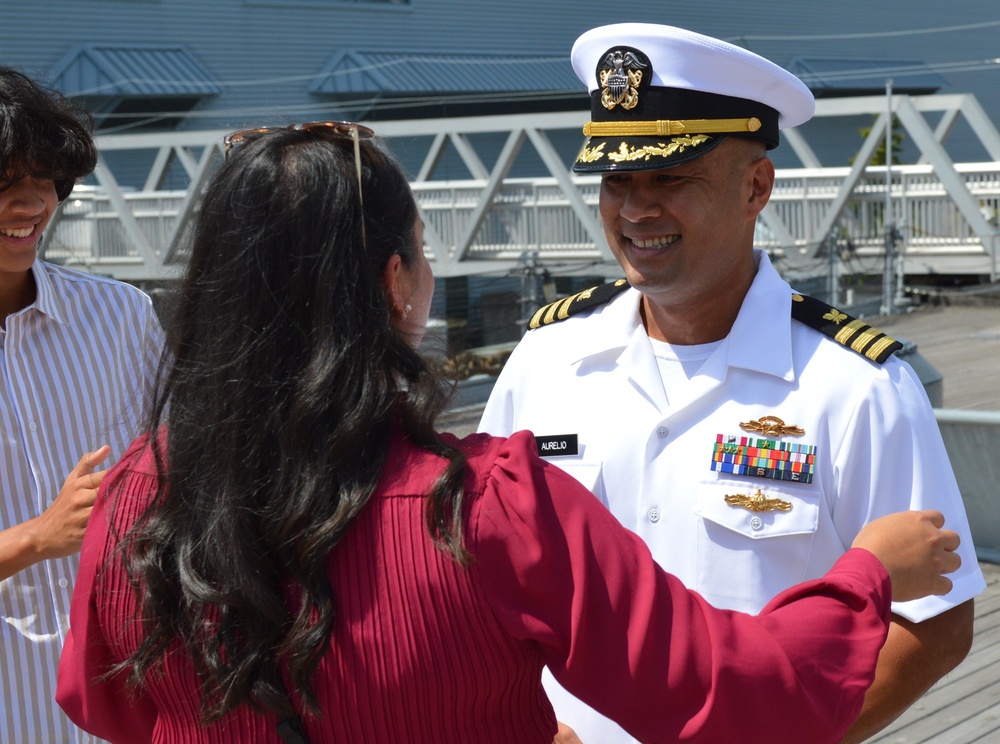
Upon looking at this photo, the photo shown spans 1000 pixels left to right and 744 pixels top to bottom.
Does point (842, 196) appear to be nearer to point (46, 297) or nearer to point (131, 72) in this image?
point (46, 297)

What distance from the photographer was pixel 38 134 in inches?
97.7

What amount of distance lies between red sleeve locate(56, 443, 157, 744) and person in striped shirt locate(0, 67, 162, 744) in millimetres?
791

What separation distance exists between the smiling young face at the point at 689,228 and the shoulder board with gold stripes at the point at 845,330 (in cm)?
13

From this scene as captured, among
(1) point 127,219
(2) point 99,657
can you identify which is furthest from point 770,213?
(2) point 99,657

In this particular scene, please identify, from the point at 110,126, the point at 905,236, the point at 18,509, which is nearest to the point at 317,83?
the point at 110,126

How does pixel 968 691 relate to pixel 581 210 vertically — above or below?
below

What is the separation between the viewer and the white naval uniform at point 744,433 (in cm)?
213

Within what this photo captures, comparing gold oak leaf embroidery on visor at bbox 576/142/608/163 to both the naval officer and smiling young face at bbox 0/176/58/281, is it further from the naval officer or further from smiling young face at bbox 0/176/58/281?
smiling young face at bbox 0/176/58/281

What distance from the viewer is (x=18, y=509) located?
8.15ft

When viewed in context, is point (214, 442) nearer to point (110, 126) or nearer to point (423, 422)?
point (423, 422)

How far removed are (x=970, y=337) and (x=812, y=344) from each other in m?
13.0

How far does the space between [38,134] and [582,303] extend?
1.18 meters

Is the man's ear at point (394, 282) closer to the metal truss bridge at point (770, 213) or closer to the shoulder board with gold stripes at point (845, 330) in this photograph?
the shoulder board with gold stripes at point (845, 330)

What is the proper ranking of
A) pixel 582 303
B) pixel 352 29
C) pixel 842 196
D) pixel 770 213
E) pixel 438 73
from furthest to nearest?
pixel 438 73, pixel 352 29, pixel 770 213, pixel 842 196, pixel 582 303
